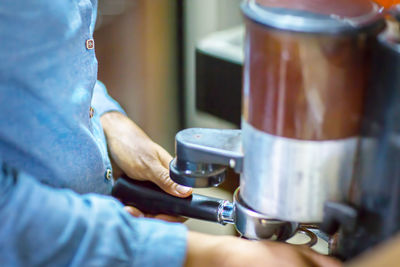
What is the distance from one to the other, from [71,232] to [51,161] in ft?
0.32

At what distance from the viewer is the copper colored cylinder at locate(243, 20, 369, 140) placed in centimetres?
45

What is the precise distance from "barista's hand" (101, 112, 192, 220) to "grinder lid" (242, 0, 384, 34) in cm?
28

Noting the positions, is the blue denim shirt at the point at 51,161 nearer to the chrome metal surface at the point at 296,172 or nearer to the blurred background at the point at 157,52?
the chrome metal surface at the point at 296,172

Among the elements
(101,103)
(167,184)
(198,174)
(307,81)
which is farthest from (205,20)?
(307,81)

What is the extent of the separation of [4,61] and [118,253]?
194 millimetres

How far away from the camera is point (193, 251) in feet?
1.77

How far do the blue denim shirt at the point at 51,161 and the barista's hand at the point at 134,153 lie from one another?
14 centimetres

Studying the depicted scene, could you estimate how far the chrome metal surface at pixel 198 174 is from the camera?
0.57 meters

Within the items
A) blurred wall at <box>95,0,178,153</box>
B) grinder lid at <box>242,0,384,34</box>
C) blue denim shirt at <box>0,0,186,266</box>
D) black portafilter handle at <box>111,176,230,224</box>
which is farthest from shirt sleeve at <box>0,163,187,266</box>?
blurred wall at <box>95,0,178,153</box>

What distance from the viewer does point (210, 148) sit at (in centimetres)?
55

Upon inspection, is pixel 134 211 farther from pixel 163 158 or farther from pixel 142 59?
pixel 142 59

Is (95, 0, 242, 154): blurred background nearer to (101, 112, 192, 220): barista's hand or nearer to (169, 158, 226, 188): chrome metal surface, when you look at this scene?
(101, 112, 192, 220): barista's hand

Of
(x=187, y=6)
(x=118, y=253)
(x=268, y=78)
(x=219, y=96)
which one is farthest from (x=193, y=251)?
(x=187, y=6)

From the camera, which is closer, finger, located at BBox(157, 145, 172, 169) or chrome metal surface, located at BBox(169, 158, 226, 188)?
chrome metal surface, located at BBox(169, 158, 226, 188)
